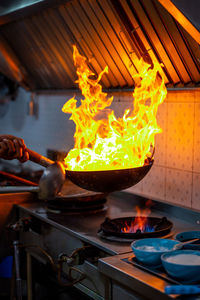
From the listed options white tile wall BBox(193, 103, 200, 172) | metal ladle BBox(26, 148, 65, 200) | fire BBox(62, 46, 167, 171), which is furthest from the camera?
white tile wall BBox(193, 103, 200, 172)

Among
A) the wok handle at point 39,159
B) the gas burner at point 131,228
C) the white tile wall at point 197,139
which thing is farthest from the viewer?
the white tile wall at point 197,139

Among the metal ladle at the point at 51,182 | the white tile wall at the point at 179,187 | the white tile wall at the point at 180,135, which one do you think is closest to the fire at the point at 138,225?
the white tile wall at the point at 179,187

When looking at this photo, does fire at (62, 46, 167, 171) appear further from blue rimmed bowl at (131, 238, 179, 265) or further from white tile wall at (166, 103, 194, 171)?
blue rimmed bowl at (131, 238, 179, 265)

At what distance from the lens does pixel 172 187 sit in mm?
2289

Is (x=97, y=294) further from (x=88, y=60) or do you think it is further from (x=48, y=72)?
(x=48, y=72)

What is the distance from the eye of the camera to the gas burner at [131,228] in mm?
1774

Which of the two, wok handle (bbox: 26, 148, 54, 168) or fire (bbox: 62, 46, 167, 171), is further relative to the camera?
fire (bbox: 62, 46, 167, 171)

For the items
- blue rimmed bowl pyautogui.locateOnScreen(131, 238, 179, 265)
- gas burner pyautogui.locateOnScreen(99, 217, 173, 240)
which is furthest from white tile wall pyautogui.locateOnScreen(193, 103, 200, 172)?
blue rimmed bowl pyautogui.locateOnScreen(131, 238, 179, 265)

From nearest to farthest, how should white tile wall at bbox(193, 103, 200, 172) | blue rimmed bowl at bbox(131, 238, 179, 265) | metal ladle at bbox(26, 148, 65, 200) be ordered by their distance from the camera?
metal ladle at bbox(26, 148, 65, 200) < blue rimmed bowl at bbox(131, 238, 179, 265) < white tile wall at bbox(193, 103, 200, 172)

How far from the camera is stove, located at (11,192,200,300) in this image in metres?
1.42

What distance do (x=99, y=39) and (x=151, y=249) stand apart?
4.09ft

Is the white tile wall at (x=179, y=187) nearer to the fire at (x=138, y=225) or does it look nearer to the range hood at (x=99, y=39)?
the fire at (x=138, y=225)

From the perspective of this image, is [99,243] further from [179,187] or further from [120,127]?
[120,127]

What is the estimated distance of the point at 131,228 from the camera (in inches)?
75.2
